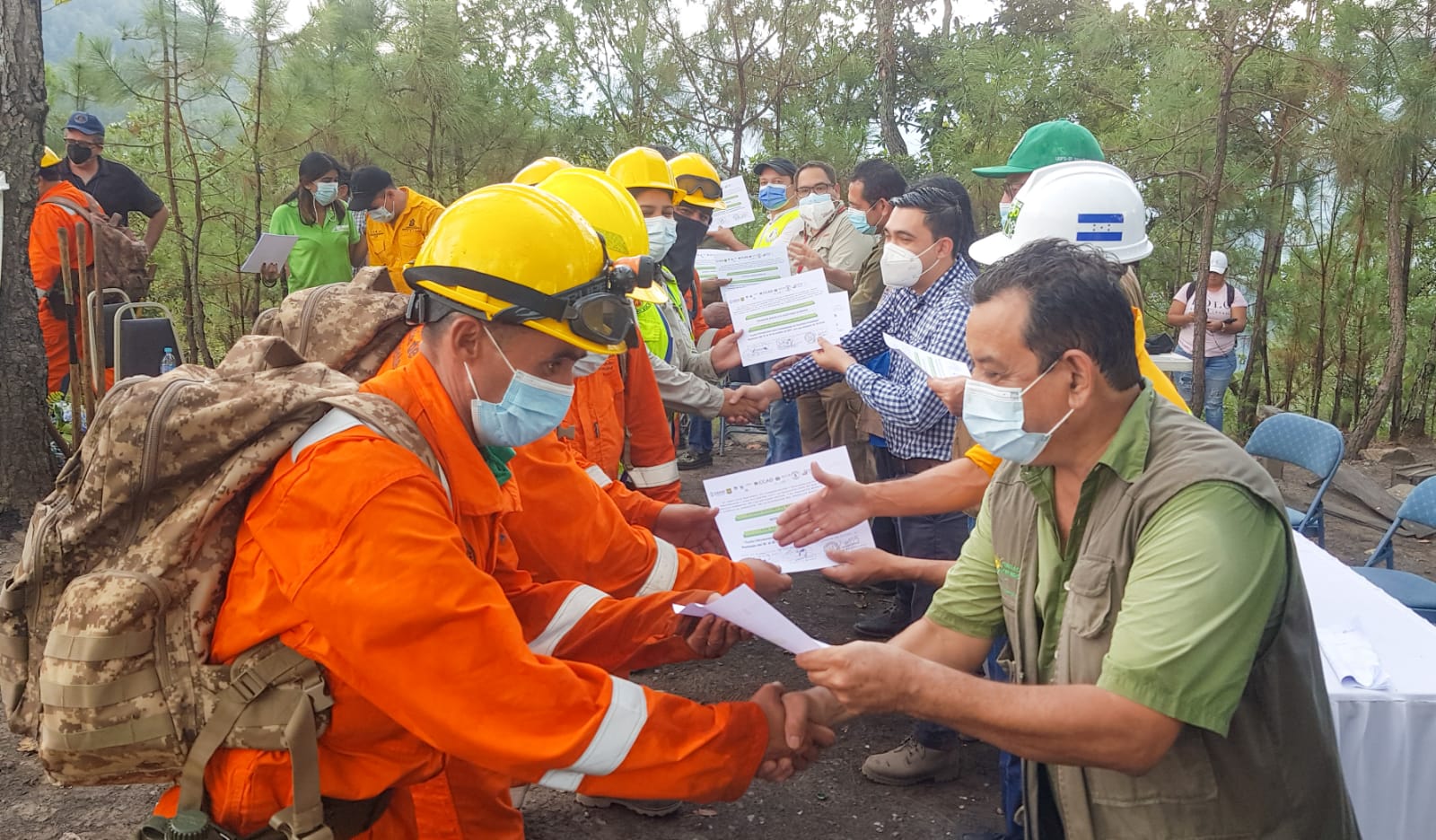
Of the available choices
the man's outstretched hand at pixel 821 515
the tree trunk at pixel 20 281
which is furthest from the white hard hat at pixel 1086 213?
the tree trunk at pixel 20 281

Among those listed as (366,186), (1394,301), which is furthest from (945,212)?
(1394,301)

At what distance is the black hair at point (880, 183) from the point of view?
6582mm

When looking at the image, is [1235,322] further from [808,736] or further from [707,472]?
[808,736]

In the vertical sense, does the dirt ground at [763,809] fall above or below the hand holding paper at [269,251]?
below

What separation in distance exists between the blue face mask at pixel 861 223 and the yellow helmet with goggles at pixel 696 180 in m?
1.05

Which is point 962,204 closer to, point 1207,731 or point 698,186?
point 698,186

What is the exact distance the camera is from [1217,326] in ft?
30.3

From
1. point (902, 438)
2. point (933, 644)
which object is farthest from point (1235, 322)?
→ point (933, 644)

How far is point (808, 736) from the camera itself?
234 centimetres

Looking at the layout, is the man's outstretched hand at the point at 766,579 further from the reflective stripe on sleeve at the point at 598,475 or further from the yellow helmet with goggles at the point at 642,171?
the yellow helmet with goggles at the point at 642,171

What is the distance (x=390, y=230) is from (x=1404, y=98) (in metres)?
8.33

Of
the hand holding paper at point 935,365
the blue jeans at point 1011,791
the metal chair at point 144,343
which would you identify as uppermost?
the hand holding paper at point 935,365

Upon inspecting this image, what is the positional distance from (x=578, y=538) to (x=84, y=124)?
7.28 metres

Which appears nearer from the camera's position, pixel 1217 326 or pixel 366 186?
pixel 366 186
